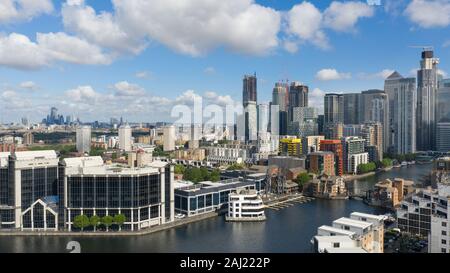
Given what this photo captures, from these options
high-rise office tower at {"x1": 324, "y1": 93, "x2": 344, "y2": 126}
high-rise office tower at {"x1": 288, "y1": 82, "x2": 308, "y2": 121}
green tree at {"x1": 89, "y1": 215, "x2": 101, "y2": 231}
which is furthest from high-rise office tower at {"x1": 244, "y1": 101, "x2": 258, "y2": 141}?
green tree at {"x1": 89, "y1": 215, "x2": 101, "y2": 231}

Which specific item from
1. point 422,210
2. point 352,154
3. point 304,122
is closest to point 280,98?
point 304,122

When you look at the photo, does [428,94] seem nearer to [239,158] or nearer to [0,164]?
[239,158]

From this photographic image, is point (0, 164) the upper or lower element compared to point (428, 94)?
lower

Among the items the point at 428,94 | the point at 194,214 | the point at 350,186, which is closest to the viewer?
the point at 194,214

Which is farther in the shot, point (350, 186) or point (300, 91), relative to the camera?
point (300, 91)

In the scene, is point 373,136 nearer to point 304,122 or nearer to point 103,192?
point 304,122
